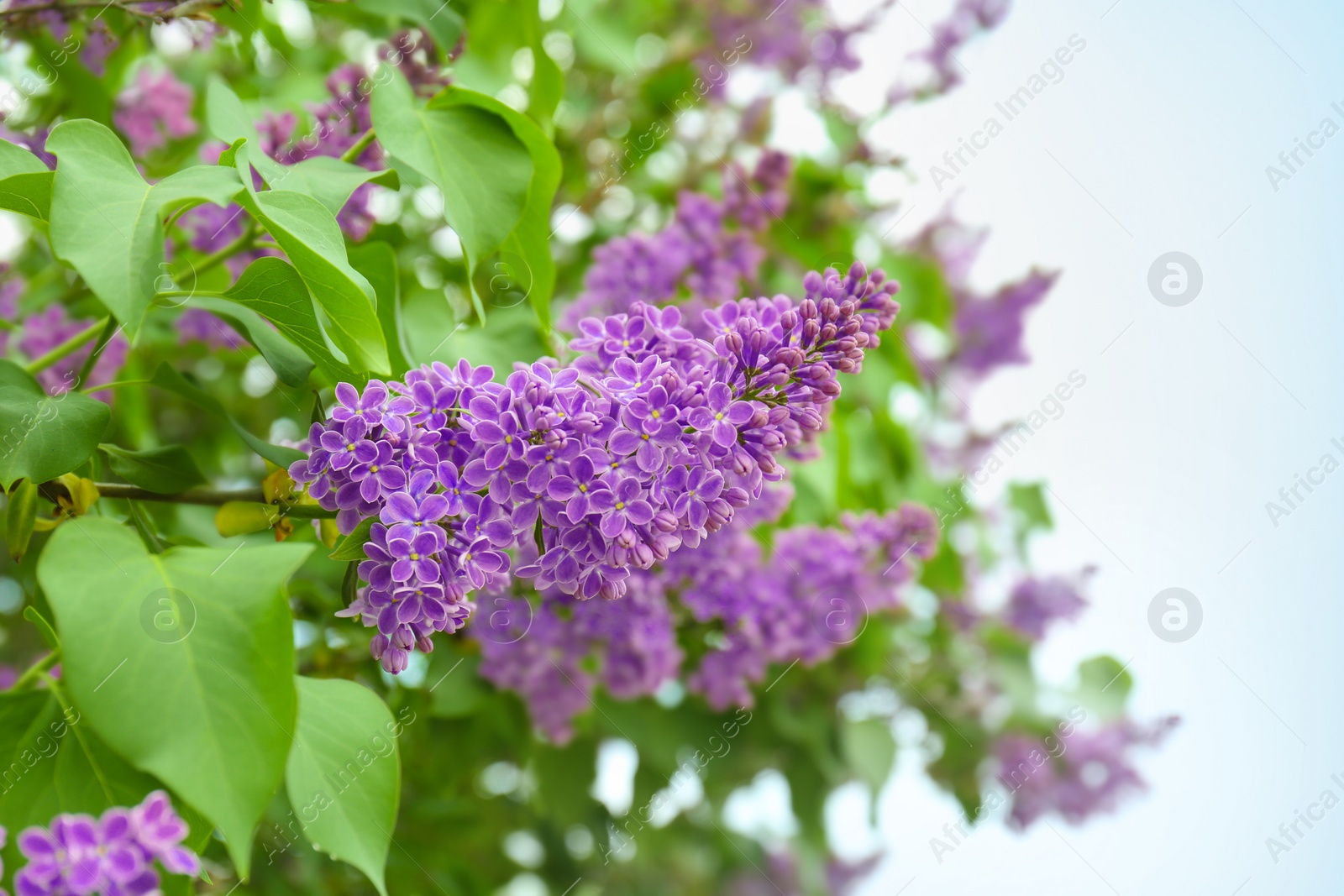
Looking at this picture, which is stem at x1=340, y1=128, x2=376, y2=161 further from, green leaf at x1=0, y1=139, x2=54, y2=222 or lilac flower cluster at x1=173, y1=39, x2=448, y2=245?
green leaf at x1=0, y1=139, x2=54, y2=222

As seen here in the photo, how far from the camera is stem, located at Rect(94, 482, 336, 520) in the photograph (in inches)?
39.0

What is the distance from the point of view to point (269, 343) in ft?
3.43

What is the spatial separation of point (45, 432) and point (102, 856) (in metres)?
0.43

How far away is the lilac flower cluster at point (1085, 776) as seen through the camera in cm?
288

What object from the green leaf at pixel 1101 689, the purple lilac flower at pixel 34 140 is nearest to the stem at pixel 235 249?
the purple lilac flower at pixel 34 140

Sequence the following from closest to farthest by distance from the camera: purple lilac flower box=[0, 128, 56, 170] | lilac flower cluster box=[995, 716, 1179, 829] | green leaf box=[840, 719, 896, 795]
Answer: purple lilac flower box=[0, 128, 56, 170] < green leaf box=[840, 719, 896, 795] < lilac flower cluster box=[995, 716, 1179, 829]

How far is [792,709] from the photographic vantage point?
2.33m

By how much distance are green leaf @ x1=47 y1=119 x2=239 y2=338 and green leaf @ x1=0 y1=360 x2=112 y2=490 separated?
0.75 feet

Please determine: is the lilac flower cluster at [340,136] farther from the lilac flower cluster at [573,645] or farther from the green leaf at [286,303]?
the lilac flower cluster at [573,645]

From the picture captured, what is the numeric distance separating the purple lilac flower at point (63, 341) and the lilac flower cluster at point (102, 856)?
3.13 feet

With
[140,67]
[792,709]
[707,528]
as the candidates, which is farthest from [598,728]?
[140,67]

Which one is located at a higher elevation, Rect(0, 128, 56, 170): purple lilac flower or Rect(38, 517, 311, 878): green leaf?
Rect(38, 517, 311, 878): green leaf

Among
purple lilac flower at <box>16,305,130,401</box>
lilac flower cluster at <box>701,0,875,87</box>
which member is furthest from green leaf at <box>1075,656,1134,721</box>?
purple lilac flower at <box>16,305,130,401</box>

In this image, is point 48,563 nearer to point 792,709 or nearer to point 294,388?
point 294,388
